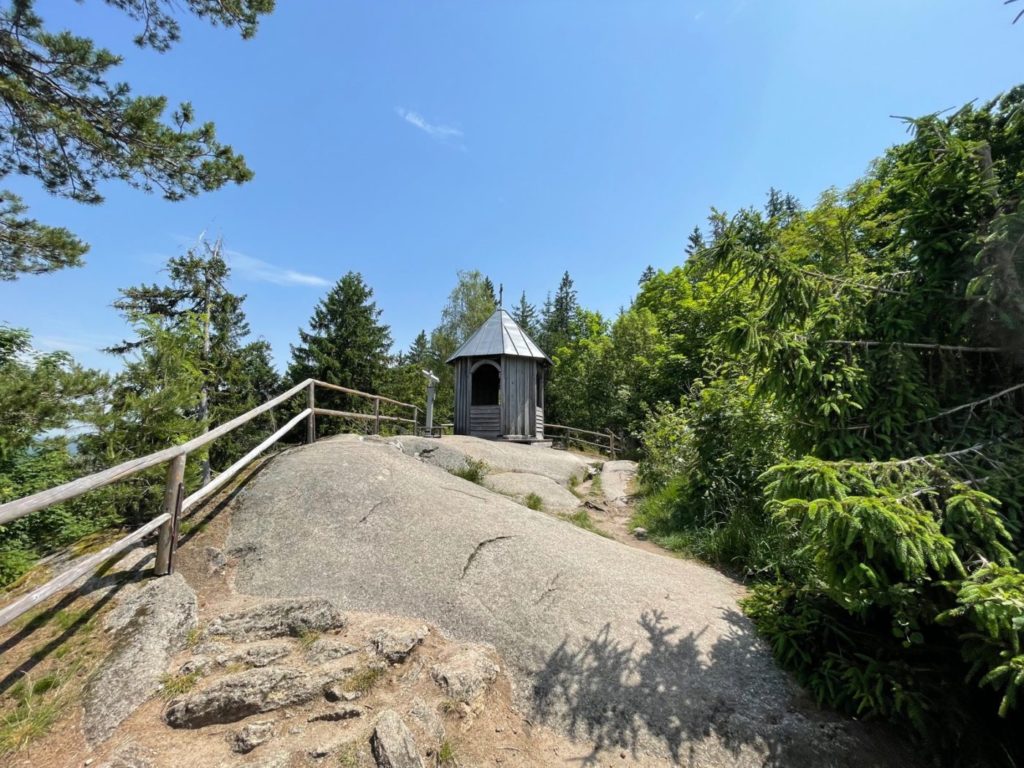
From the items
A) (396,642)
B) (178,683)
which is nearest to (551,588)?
(396,642)

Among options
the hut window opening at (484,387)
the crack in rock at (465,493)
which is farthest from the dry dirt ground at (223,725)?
the hut window opening at (484,387)

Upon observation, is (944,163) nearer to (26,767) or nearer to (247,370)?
(26,767)

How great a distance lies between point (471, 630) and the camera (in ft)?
11.9

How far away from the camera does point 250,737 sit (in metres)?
2.37

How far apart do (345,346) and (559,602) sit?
84.8 ft

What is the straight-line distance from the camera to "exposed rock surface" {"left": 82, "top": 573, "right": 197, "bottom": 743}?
2.52m

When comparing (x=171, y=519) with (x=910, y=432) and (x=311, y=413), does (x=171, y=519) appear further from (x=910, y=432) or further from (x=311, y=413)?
(x=910, y=432)

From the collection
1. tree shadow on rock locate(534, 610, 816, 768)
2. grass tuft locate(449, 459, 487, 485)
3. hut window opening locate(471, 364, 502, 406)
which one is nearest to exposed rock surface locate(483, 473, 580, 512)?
grass tuft locate(449, 459, 487, 485)

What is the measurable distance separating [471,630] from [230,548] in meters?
2.55

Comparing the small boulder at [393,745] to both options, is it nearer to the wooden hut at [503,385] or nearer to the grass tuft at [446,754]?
the grass tuft at [446,754]

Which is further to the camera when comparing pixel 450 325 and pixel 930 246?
pixel 450 325

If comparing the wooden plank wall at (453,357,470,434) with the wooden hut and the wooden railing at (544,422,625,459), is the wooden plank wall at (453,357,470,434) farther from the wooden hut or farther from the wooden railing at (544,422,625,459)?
the wooden railing at (544,422,625,459)

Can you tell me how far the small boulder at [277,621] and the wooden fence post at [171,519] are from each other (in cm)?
77

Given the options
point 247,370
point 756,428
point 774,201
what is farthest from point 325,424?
point 774,201
